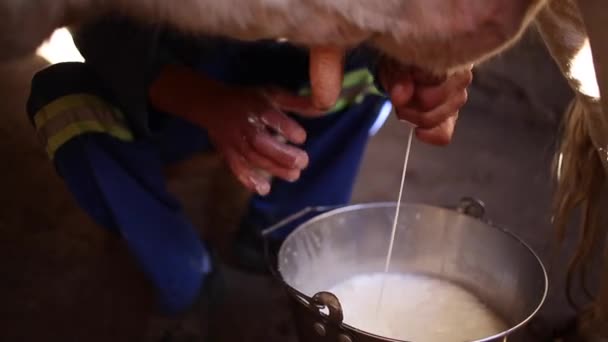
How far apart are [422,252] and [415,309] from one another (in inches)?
4.1

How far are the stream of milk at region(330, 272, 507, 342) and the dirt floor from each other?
9 cm

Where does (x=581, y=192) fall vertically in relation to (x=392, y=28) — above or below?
below

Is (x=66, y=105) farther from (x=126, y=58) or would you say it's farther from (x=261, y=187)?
(x=261, y=187)

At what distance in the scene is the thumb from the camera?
559mm

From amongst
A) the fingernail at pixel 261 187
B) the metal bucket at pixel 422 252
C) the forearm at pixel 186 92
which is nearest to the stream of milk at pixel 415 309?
the metal bucket at pixel 422 252

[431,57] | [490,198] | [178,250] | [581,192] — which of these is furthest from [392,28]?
[490,198]

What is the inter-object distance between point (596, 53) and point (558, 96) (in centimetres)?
90

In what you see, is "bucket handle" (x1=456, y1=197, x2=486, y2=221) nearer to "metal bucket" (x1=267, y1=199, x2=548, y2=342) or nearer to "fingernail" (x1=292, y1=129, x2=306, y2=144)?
"metal bucket" (x1=267, y1=199, x2=548, y2=342)

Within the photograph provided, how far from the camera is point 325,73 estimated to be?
0.57 m

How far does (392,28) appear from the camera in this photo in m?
0.51

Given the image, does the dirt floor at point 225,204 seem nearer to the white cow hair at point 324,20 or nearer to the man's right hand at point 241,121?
the man's right hand at point 241,121

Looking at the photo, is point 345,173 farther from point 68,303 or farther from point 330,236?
point 68,303

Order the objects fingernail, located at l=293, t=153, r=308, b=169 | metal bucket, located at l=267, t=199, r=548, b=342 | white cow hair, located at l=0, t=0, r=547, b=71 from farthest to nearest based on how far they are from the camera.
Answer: metal bucket, located at l=267, t=199, r=548, b=342 < fingernail, located at l=293, t=153, r=308, b=169 < white cow hair, located at l=0, t=0, r=547, b=71

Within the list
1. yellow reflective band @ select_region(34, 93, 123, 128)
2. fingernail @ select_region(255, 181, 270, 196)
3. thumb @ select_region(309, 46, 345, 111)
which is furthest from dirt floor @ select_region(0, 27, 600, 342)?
thumb @ select_region(309, 46, 345, 111)
